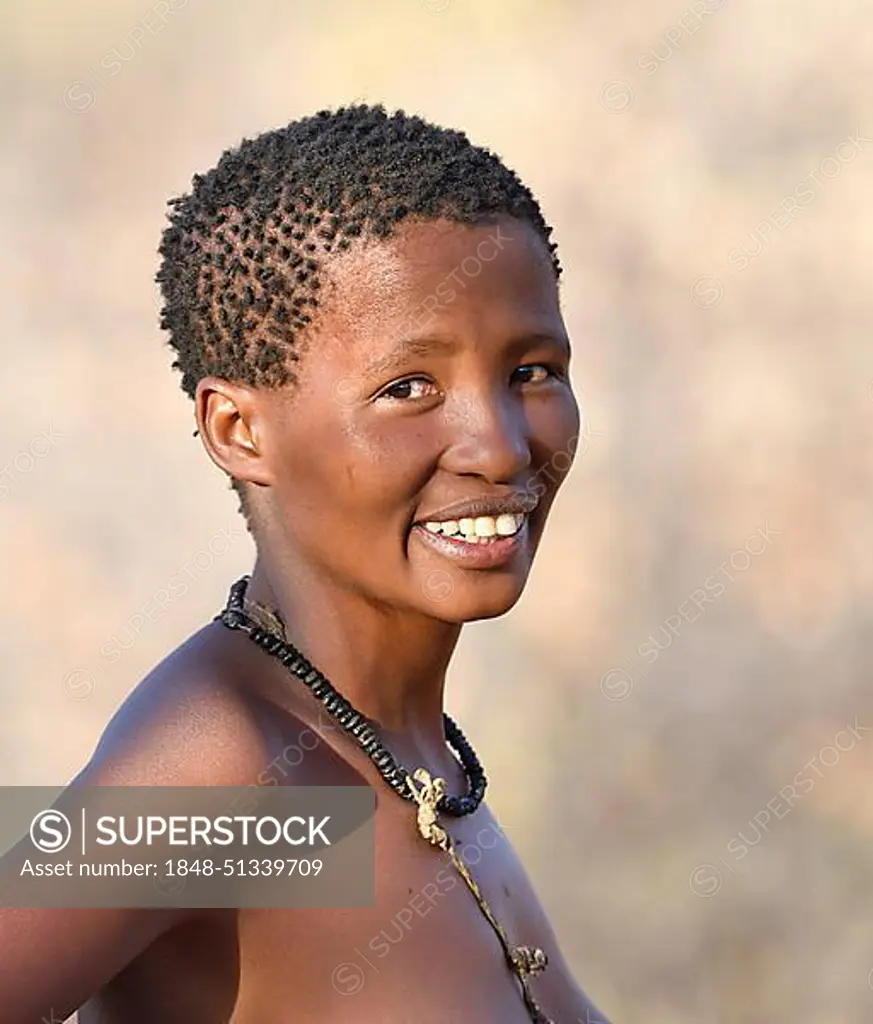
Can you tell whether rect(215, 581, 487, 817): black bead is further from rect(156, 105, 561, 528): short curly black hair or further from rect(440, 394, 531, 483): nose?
rect(440, 394, 531, 483): nose

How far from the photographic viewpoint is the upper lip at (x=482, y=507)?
1.73 meters

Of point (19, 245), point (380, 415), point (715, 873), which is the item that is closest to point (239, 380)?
point (380, 415)

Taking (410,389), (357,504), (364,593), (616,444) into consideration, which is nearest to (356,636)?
(364,593)

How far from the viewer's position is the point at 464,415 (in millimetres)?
1705

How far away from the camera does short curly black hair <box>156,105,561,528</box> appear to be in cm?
175

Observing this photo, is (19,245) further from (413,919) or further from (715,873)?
(413,919)

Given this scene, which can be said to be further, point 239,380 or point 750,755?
point 750,755

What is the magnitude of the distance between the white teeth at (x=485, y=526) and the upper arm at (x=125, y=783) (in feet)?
0.92

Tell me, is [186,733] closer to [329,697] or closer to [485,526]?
[329,697]

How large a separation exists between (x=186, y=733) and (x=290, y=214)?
1.67ft

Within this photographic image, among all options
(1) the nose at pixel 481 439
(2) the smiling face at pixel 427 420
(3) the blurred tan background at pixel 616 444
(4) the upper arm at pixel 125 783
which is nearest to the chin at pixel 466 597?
(2) the smiling face at pixel 427 420

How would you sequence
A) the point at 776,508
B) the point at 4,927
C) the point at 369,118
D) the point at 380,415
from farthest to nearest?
the point at 776,508, the point at 369,118, the point at 380,415, the point at 4,927

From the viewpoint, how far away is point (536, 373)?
1.79m

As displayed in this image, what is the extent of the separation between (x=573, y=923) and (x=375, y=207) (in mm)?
3786
